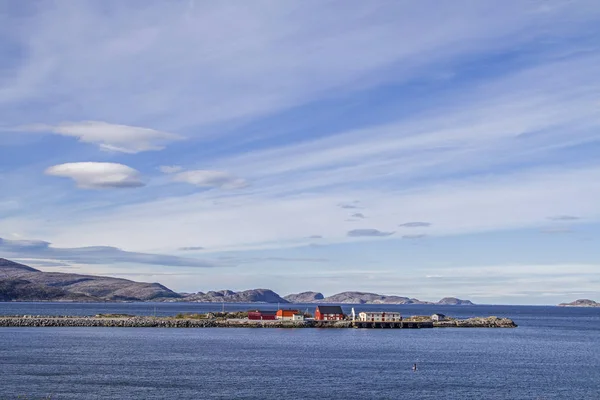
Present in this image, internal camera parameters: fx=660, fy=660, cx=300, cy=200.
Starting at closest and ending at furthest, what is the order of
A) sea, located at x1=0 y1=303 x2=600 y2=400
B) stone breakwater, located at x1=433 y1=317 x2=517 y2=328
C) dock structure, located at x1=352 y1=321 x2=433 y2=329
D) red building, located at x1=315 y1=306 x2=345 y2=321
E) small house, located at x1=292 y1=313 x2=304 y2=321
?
sea, located at x1=0 y1=303 x2=600 y2=400, small house, located at x1=292 y1=313 x2=304 y2=321, dock structure, located at x1=352 y1=321 x2=433 y2=329, red building, located at x1=315 y1=306 x2=345 y2=321, stone breakwater, located at x1=433 y1=317 x2=517 y2=328

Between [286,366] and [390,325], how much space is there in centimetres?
7970

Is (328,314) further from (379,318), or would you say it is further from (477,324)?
(477,324)

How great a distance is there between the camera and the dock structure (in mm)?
148500

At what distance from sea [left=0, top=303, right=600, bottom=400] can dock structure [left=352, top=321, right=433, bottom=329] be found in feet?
87.2

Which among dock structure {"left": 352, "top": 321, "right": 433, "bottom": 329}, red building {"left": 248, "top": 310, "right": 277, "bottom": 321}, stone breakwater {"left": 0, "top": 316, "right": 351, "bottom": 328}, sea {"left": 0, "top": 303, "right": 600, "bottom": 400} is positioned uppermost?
red building {"left": 248, "top": 310, "right": 277, "bottom": 321}

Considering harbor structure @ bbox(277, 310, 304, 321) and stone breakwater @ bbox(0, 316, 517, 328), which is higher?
harbor structure @ bbox(277, 310, 304, 321)

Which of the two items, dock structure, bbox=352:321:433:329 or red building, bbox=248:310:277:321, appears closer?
dock structure, bbox=352:321:433:329

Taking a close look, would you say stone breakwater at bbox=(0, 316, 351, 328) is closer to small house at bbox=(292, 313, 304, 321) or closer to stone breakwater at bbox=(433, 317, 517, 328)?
small house at bbox=(292, 313, 304, 321)

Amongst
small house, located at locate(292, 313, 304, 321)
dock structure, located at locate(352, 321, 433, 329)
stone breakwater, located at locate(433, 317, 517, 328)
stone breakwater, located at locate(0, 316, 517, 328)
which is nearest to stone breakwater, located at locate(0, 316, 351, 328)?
stone breakwater, located at locate(0, 316, 517, 328)

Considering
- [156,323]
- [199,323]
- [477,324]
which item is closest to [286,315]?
[199,323]

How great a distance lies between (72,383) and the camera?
60.1 metres

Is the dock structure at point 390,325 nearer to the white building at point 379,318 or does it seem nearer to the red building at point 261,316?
the white building at point 379,318

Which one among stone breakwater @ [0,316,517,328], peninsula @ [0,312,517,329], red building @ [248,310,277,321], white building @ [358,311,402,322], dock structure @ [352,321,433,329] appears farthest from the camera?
white building @ [358,311,402,322]

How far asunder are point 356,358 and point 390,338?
37.3 m
